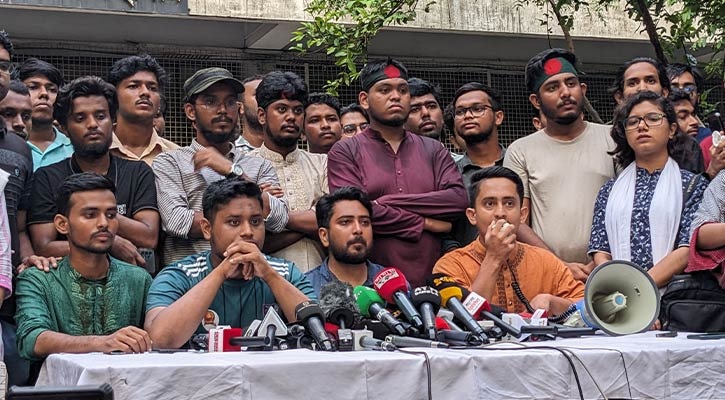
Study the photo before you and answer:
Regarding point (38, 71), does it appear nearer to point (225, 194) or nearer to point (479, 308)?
point (225, 194)

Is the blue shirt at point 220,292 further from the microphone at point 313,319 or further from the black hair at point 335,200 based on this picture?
the microphone at point 313,319

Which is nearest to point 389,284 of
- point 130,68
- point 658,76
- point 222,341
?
point 222,341

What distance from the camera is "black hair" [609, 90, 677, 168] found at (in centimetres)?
677

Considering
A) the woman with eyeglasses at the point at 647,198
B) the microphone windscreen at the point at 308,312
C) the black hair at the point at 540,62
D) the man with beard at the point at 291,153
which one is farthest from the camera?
the black hair at the point at 540,62

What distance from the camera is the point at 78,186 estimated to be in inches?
224

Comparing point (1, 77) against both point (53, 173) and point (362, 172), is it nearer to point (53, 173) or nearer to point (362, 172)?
point (53, 173)

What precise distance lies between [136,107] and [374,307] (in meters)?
2.59

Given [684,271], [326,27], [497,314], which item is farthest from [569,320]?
[326,27]

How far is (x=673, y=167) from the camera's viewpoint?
6.63 metres

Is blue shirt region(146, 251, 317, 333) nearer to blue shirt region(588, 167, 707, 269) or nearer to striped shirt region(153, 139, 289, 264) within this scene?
striped shirt region(153, 139, 289, 264)

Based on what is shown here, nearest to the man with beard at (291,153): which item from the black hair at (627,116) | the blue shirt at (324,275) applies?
the blue shirt at (324,275)

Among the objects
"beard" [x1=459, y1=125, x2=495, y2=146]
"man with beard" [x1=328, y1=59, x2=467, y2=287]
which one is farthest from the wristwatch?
"beard" [x1=459, y1=125, x2=495, y2=146]

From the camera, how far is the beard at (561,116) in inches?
285

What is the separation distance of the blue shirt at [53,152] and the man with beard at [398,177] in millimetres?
1664
